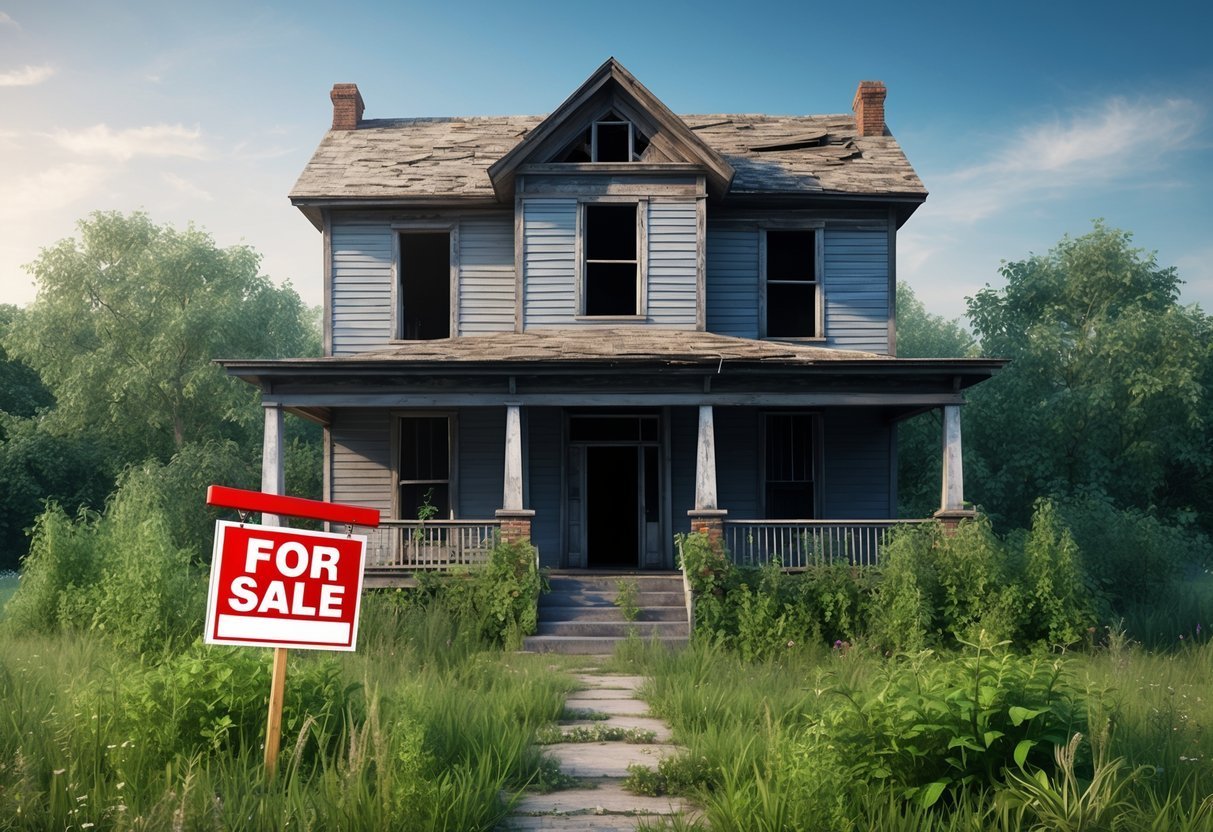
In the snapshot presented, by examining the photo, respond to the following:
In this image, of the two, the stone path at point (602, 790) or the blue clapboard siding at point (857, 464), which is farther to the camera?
the blue clapboard siding at point (857, 464)

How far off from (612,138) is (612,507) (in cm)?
682

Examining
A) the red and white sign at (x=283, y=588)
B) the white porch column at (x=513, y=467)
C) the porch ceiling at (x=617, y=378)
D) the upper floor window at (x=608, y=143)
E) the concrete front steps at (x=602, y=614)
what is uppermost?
the upper floor window at (x=608, y=143)

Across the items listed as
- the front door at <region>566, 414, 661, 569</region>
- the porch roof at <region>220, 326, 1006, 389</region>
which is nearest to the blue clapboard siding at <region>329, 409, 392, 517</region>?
the porch roof at <region>220, 326, 1006, 389</region>

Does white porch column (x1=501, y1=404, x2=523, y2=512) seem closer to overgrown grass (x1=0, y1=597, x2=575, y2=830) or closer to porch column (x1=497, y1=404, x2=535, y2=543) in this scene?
porch column (x1=497, y1=404, x2=535, y2=543)

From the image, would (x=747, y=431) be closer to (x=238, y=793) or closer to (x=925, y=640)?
(x=925, y=640)

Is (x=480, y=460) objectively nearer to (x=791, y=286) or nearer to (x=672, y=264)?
(x=672, y=264)

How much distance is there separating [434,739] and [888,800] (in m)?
2.57

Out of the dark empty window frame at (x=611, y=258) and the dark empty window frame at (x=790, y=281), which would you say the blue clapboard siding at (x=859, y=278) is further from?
the dark empty window frame at (x=611, y=258)

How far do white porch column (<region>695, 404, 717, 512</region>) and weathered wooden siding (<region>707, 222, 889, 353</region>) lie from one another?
3.60 m

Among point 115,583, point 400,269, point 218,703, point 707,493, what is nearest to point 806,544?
point 707,493

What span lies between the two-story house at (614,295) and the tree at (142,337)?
14.9m

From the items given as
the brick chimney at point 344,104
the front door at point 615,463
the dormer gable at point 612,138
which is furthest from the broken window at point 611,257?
the brick chimney at point 344,104

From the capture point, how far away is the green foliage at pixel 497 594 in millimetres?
12336

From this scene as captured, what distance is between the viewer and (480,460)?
666 inches
